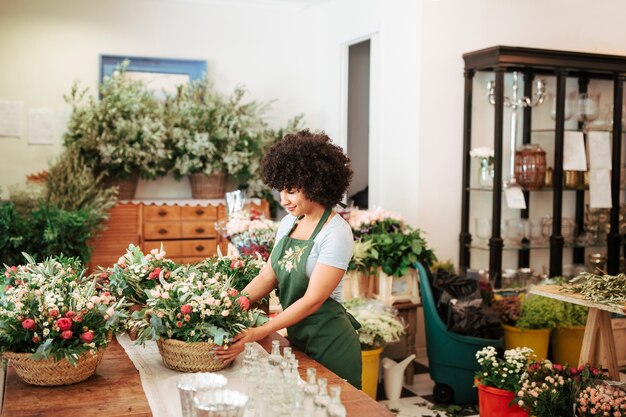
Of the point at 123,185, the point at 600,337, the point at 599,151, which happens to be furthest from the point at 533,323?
the point at 123,185

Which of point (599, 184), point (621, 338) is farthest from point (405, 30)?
point (621, 338)

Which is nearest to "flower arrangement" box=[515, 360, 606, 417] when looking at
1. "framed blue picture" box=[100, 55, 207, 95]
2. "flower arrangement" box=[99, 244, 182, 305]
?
"flower arrangement" box=[99, 244, 182, 305]

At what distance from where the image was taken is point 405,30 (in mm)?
5941

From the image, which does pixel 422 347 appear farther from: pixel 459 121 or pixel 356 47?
pixel 356 47

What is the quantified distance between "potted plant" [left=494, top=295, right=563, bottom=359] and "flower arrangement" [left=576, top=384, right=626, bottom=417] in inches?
55.6

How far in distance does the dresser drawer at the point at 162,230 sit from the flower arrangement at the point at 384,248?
202 cm

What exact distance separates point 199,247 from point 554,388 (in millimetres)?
3851

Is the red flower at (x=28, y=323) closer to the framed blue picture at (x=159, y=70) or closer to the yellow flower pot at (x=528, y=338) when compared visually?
the yellow flower pot at (x=528, y=338)

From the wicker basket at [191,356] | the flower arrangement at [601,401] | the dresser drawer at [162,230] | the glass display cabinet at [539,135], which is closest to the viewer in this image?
the wicker basket at [191,356]

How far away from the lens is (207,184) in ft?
22.3

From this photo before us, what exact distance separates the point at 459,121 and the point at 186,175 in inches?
105

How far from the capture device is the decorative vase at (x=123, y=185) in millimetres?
6599

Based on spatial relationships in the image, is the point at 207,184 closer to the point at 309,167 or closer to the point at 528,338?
the point at 528,338

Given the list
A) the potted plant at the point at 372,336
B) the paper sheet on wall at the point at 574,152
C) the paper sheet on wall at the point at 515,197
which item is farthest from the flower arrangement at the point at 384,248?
the paper sheet on wall at the point at 574,152
